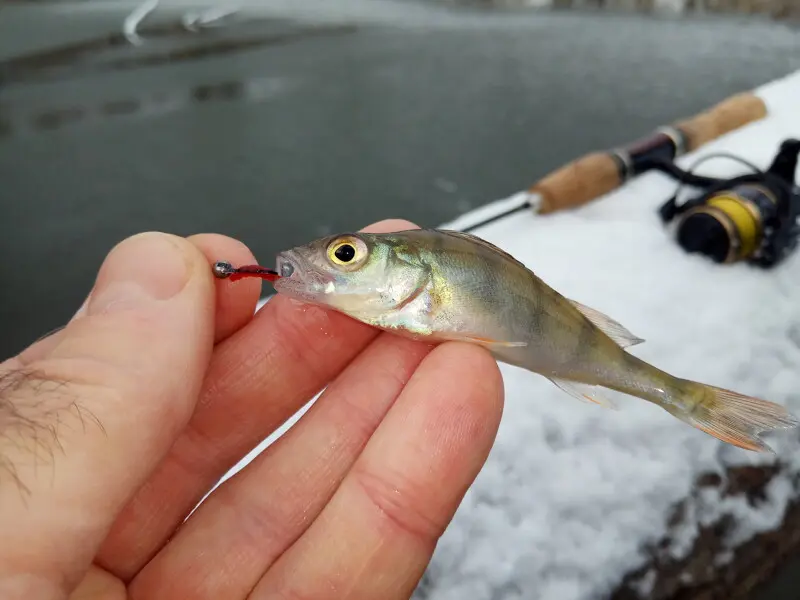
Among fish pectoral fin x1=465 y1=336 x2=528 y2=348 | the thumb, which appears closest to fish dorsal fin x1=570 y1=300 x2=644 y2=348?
Answer: fish pectoral fin x1=465 y1=336 x2=528 y2=348

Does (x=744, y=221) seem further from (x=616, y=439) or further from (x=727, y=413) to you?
(x=727, y=413)

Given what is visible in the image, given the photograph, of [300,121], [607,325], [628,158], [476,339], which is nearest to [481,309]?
[476,339]

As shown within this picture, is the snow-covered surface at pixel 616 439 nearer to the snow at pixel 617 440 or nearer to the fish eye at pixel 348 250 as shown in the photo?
the snow at pixel 617 440

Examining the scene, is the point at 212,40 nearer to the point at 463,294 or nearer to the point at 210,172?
the point at 210,172

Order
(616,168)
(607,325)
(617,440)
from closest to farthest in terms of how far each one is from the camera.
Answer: (607,325) → (617,440) → (616,168)

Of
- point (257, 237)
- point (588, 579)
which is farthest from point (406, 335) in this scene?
point (257, 237)

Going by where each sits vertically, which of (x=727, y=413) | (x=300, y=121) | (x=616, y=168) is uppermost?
(x=727, y=413)
